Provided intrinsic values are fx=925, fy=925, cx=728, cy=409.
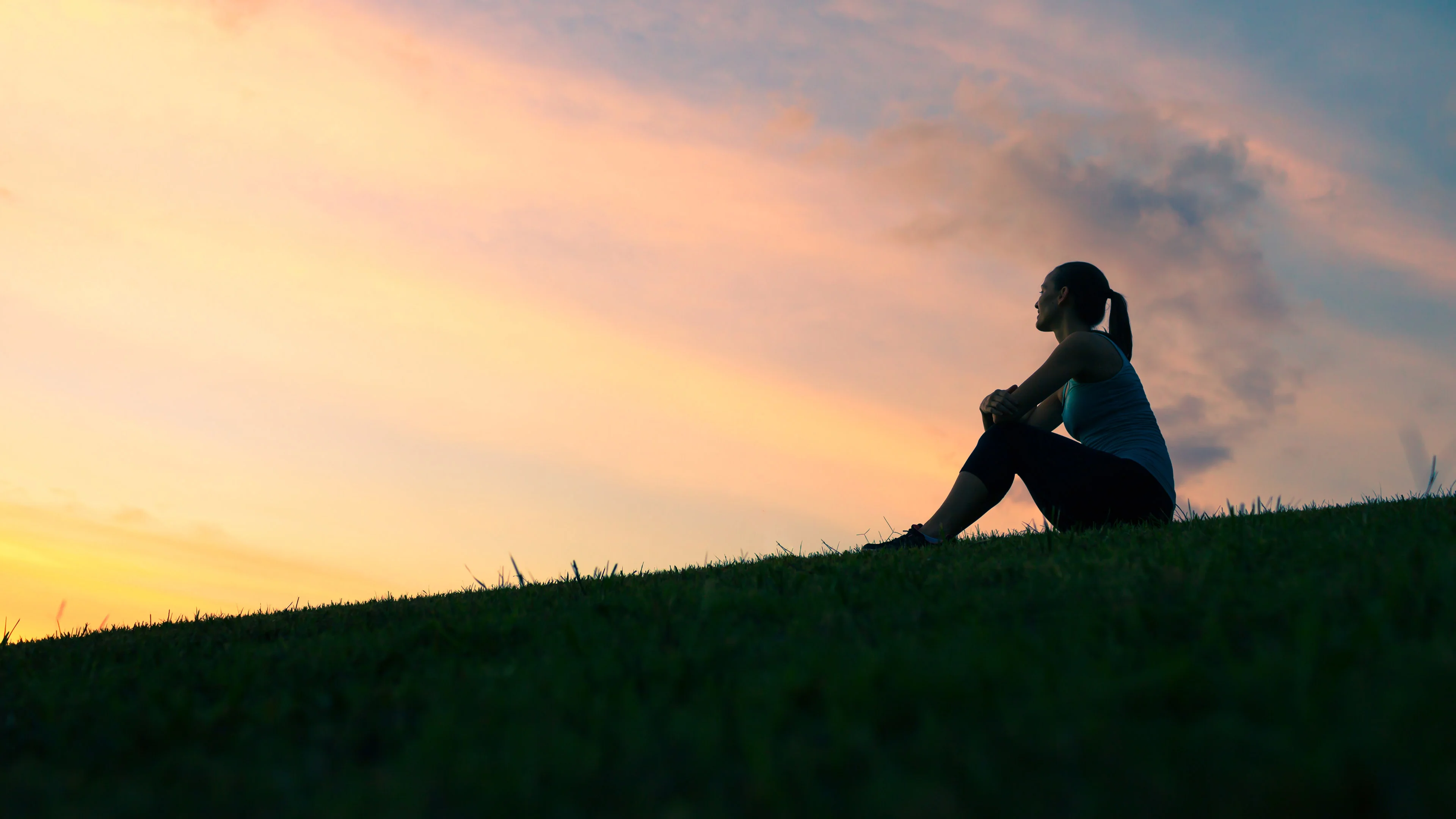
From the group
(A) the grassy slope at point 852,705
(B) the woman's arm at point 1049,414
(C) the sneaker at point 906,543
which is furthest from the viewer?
(B) the woman's arm at point 1049,414

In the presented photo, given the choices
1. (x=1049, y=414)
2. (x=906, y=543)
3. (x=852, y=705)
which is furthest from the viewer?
(x=1049, y=414)

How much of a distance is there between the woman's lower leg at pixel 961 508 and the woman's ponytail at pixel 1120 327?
1.80m

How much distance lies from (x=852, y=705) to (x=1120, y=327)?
6.20 m

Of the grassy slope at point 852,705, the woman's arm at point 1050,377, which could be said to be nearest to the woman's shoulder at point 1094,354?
the woman's arm at point 1050,377

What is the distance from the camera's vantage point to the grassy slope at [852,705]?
72.4 inches

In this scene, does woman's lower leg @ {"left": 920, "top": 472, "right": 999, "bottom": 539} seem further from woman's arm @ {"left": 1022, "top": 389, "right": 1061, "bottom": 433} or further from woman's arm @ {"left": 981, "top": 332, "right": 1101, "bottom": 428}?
woman's arm @ {"left": 1022, "top": 389, "right": 1061, "bottom": 433}

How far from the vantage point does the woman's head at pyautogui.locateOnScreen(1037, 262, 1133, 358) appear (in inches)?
299

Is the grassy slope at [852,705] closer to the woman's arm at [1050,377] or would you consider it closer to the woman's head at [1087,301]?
the woman's arm at [1050,377]

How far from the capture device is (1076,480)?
6836mm

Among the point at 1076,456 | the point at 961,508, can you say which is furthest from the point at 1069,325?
the point at 961,508

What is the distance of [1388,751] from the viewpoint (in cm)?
181

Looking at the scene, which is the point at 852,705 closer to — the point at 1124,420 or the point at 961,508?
the point at 961,508

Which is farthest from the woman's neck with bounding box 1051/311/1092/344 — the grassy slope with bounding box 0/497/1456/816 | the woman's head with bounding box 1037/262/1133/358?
the grassy slope with bounding box 0/497/1456/816

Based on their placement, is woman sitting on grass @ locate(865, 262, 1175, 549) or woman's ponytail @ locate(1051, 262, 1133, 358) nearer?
woman sitting on grass @ locate(865, 262, 1175, 549)
